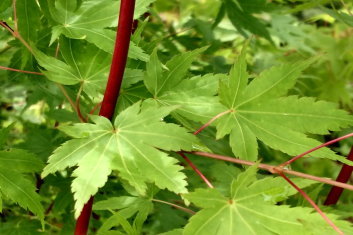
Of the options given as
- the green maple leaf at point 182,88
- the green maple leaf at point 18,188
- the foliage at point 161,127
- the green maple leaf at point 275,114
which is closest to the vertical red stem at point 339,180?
the foliage at point 161,127

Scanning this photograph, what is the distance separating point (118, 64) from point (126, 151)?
160 millimetres

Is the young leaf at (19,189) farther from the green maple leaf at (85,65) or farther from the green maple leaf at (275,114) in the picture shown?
the green maple leaf at (275,114)

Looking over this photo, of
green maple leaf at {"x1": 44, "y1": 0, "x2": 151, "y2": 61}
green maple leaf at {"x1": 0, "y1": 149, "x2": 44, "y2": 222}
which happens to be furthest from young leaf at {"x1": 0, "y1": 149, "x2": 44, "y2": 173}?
green maple leaf at {"x1": 44, "y1": 0, "x2": 151, "y2": 61}

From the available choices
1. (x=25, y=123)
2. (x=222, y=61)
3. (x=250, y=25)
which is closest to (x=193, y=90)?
(x=250, y=25)

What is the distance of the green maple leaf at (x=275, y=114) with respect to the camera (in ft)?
2.53

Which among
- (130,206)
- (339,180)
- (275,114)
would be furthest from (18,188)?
(339,180)

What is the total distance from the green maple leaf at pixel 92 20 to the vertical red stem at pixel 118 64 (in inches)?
2.3

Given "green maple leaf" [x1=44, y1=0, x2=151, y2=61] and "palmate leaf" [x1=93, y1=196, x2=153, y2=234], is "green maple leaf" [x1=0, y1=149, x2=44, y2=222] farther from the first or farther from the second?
"green maple leaf" [x1=44, y1=0, x2=151, y2=61]

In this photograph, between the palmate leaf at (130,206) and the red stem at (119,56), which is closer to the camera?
the red stem at (119,56)

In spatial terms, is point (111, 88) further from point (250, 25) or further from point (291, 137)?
point (250, 25)

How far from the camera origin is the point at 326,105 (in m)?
0.77

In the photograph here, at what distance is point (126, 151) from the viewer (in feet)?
2.34

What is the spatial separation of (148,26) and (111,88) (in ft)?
2.82

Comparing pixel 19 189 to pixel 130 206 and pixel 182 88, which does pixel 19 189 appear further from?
pixel 182 88
